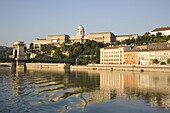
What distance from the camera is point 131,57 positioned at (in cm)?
8981

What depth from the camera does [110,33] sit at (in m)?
149

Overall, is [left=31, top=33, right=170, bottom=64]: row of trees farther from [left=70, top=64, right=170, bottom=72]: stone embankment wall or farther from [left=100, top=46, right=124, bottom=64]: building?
[left=70, top=64, right=170, bottom=72]: stone embankment wall

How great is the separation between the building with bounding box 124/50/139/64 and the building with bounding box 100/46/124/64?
5.54 ft

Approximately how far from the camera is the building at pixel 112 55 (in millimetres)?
93475

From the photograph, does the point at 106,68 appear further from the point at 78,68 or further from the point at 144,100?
the point at 144,100

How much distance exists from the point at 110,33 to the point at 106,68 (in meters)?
67.9

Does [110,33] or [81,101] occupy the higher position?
[110,33]

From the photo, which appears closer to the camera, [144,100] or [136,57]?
[144,100]

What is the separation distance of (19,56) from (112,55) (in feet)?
129

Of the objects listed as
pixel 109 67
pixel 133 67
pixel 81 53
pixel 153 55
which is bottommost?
pixel 109 67

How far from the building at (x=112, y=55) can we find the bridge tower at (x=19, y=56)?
27.0m

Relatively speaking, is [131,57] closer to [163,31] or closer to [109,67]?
[109,67]

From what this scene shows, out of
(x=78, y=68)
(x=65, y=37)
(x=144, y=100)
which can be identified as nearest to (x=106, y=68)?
(x=78, y=68)

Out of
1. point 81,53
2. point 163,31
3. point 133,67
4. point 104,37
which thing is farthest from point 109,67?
point 104,37
